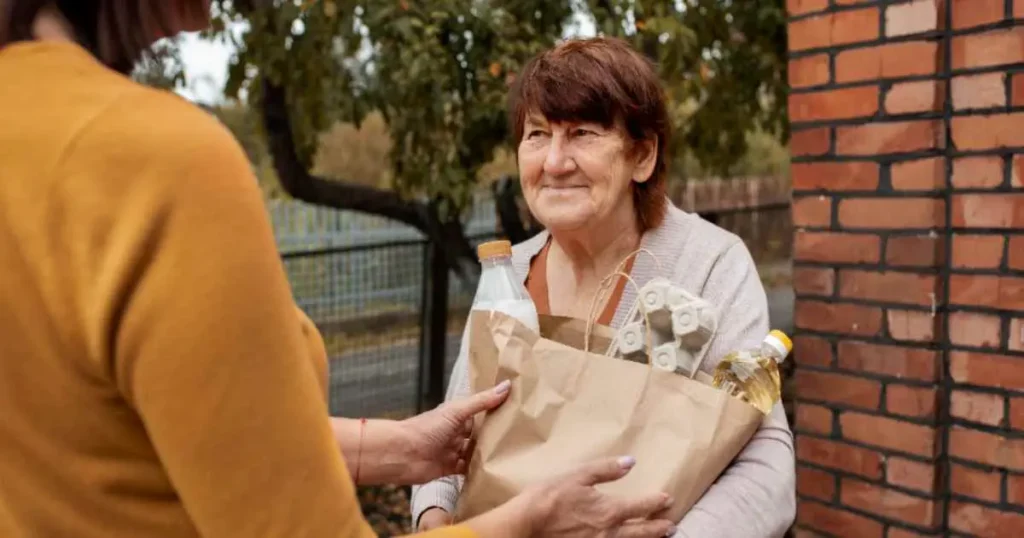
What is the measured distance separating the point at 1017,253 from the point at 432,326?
4.84 meters

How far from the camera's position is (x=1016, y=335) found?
2.20 metres

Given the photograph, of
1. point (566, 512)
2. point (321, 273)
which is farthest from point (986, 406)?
point (321, 273)

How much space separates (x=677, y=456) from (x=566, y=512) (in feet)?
0.64

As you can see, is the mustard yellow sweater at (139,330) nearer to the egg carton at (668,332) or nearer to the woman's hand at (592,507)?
the woman's hand at (592,507)

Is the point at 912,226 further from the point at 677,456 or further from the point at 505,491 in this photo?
the point at 505,491

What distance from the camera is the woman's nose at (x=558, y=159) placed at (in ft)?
6.06

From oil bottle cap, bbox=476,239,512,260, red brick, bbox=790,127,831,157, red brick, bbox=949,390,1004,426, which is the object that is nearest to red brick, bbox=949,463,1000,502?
red brick, bbox=949,390,1004,426

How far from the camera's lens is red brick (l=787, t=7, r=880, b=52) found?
8.04 feet

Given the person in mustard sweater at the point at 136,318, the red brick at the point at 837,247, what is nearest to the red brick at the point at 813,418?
the red brick at the point at 837,247

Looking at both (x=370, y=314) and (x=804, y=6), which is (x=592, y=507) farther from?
(x=370, y=314)

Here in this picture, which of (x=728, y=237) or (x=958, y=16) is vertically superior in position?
(x=958, y=16)

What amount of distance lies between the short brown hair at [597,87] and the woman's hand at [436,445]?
0.65 metres

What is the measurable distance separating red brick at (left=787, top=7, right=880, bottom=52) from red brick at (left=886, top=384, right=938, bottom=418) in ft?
3.10

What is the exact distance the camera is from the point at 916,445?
2.41 meters
